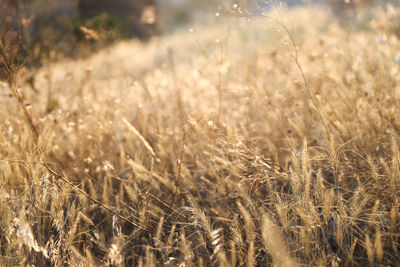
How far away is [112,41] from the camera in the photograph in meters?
9.16

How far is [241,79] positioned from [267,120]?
1.47 m

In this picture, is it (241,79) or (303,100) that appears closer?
(303,100)

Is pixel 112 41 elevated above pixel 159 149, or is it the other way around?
pixel 159 149

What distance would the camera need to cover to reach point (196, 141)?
2225 mm

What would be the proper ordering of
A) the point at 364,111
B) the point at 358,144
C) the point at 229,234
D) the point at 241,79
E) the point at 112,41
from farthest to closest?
the point at 112,41 → the point at 241,79 → the point at 364,111 → the point at 358,144 → the point at 229,234

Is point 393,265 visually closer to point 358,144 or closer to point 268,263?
point 268,263

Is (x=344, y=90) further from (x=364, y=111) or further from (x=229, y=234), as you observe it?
(x=229, y=234)

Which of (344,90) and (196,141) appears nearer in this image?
(196,141)

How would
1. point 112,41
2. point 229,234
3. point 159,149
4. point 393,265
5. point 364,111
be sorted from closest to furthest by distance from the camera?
point 393,265 < point 229,234 < point 364,111 < point 159,149 < point 112,41

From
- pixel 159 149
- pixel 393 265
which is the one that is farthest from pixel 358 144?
pixel 159 149

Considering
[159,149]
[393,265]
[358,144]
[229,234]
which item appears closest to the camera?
[393,265]

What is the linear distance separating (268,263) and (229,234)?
259mm

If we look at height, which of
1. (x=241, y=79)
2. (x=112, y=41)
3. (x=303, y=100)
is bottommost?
(x=112, y=41)

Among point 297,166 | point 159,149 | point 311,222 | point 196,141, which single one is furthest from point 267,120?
point 311,222
